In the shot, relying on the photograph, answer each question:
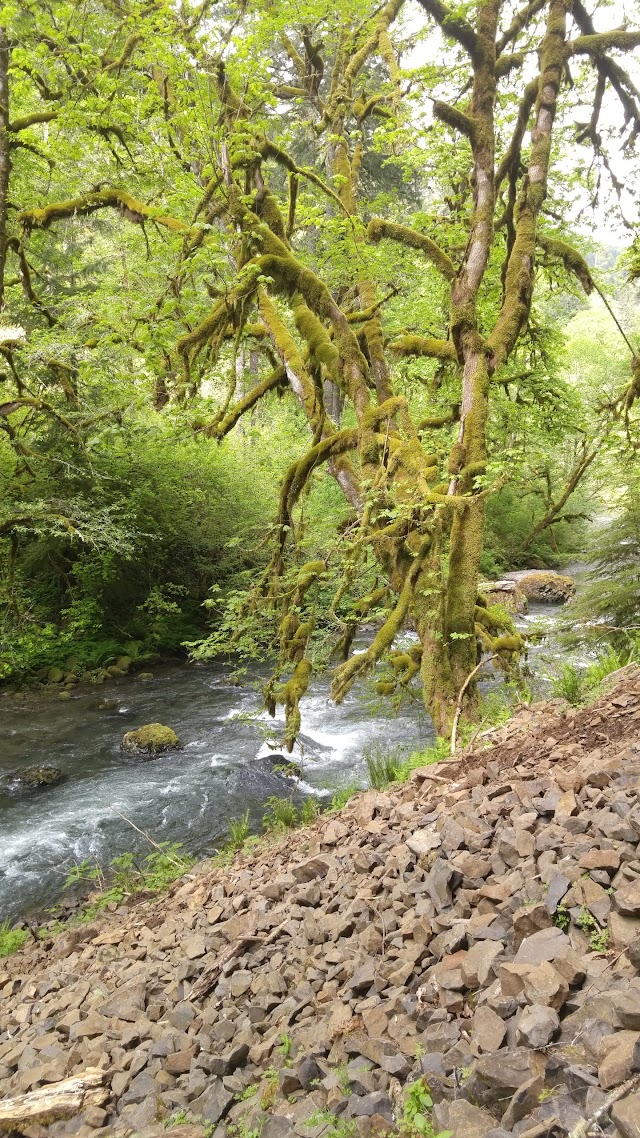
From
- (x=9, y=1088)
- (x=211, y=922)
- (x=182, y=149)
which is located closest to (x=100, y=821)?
(x=211, y=922)

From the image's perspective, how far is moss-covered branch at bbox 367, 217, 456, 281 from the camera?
6625 mm

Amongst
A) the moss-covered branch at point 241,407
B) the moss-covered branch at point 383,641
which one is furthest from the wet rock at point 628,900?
the moss-covered branch at point 241,407

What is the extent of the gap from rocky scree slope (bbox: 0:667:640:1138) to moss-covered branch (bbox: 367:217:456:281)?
15.3 ft

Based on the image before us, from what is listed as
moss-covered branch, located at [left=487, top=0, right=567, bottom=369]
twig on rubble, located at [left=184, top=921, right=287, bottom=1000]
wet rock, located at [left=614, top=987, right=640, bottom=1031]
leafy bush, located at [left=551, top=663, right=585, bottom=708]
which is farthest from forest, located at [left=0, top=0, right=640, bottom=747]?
wet rock, located at [left=614, top=987, right=640, bottom=1031]

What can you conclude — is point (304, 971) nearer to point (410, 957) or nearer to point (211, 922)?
point (410, 957)

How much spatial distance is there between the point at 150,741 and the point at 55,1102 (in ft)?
25.1

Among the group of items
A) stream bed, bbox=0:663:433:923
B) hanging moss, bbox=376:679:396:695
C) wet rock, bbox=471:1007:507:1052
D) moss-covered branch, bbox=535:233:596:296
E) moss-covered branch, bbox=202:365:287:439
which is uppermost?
moss-covered branch, bbox=535:233:596:296

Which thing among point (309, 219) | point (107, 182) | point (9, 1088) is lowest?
point (9, 1088)

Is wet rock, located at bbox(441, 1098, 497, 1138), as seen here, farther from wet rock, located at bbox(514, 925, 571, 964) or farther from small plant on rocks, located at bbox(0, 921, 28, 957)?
small plant on rocks, located at bbox(0, 921, 28, 957)

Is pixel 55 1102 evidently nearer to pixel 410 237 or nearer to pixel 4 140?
pixel 410 237

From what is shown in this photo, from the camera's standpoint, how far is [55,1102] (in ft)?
9.23

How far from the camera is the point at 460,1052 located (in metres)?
1.95

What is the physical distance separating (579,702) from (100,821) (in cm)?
Result: 607

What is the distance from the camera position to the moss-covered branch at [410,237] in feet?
21.7
